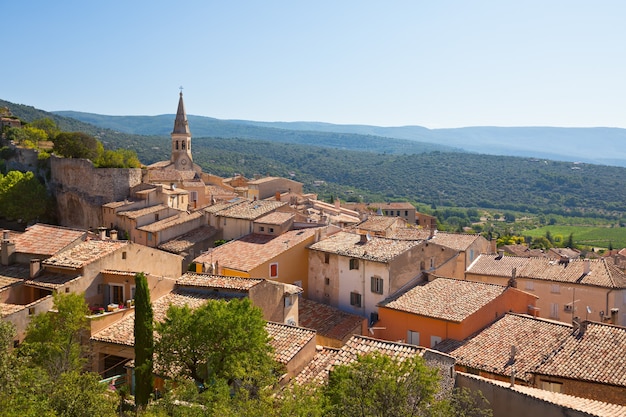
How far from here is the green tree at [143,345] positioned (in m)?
16.6

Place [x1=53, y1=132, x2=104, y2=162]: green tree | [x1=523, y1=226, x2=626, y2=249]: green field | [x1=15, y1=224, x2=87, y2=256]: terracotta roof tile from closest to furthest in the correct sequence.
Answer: [x1=15, y1=224, x2=87, y2=256]: terracotta roof tile, [x1=53, y1=132, x2=104, y2=162]: green tree, [x1=523, y1=226, x2=626, y2=249]: green field

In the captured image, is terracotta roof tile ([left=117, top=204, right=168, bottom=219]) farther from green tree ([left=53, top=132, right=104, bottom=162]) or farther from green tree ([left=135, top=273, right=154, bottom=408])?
green tree ([left=135, top=273, right=154, bottom=408])

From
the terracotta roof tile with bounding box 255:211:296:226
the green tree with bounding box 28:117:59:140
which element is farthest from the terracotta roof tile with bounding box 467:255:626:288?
the green tree with bounding box 28:117:59:140

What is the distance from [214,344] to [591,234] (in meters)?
118

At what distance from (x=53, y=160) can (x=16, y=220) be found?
6.74 m

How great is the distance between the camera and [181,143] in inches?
2832

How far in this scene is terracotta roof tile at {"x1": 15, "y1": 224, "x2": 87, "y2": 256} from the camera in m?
24.9

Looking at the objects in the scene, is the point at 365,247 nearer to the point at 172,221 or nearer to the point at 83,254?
the point at 83,254

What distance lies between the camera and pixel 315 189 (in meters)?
168

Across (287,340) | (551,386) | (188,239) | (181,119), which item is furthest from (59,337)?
(181,119)

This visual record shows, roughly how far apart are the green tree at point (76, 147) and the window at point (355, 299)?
27.6m

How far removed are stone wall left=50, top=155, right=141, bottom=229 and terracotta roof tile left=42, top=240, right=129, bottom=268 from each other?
2077 centimetres

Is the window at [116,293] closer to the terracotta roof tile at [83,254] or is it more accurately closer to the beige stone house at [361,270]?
the terracotta roof tile at [83,254]

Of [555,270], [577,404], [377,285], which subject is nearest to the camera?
[577,404]
